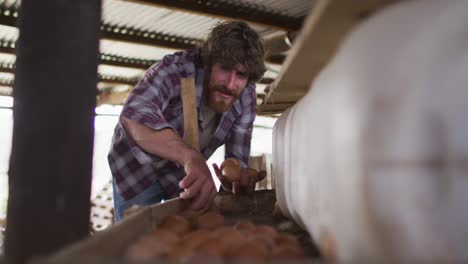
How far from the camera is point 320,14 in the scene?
901 mm

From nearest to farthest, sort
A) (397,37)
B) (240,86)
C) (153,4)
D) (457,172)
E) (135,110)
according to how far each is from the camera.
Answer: (457,172), (397,37), (135,110), (240,86), (153,4)

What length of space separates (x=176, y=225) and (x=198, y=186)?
41cm

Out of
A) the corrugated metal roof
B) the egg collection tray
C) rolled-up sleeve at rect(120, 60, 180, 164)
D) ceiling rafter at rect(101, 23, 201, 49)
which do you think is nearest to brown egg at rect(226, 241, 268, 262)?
the egg collection tray

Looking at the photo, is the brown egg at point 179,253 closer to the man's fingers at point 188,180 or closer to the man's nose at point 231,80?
the man's fingers at point 188,180

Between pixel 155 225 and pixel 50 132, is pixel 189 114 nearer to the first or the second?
pixel 155 225

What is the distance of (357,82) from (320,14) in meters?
0.19

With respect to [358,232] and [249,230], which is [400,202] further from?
[249,230]

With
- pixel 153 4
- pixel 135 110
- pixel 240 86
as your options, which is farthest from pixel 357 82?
pixel 153 4

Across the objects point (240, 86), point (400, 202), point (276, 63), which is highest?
point (276, 63)

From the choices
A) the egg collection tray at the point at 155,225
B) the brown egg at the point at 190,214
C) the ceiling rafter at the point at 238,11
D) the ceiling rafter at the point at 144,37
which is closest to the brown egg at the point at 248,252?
the egg collection tray at the point at 155,225

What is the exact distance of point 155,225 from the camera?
1419mm

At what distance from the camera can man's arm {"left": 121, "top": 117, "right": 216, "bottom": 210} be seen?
5.82 ft

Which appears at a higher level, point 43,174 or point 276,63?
point 276,63

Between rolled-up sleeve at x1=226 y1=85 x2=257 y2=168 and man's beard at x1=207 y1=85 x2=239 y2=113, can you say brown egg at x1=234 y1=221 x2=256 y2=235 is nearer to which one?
man's beard at x1=207 y1=85 x2=239 y2=113
